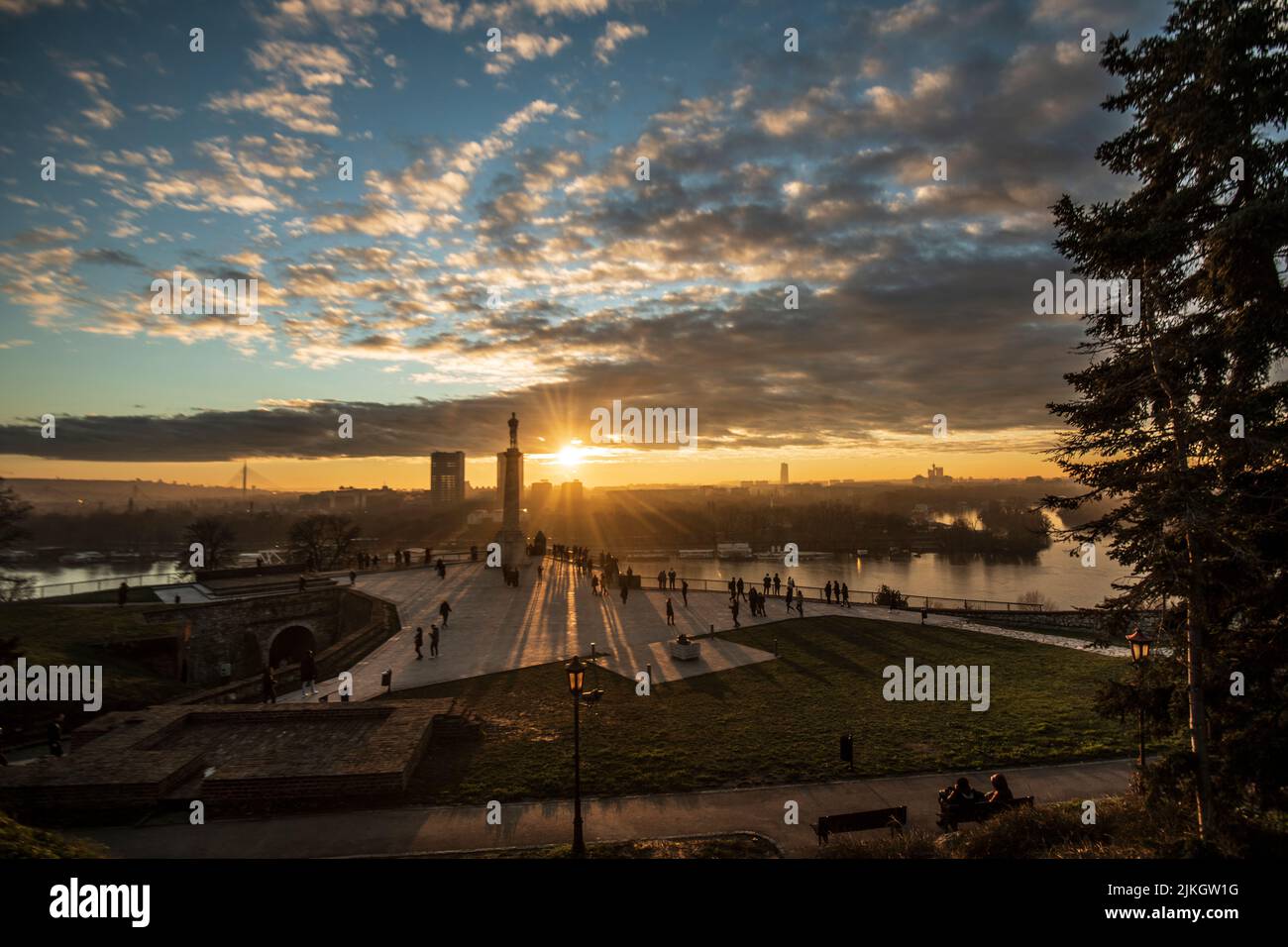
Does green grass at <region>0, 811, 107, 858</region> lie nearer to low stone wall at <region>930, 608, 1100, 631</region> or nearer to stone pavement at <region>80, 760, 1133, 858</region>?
stone pavement at <region>80, 760, 1133, 858</region>

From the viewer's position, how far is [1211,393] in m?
7.79

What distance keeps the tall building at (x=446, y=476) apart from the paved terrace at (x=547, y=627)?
15511 cm

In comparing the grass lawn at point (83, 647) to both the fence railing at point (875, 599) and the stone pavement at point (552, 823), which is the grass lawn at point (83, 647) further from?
the fence railing at point (875, 599)

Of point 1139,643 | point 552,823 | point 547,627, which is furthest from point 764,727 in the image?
point 547,627

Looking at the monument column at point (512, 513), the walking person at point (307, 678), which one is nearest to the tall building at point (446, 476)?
the monument column at point (512, 513)

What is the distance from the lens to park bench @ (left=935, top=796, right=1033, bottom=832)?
9.22m

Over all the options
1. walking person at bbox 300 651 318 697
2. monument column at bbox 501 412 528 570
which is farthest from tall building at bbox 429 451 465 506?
walking person at bbox 300 651 318 697

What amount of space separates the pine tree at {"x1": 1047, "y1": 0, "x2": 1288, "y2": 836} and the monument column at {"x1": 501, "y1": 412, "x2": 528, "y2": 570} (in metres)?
34.0

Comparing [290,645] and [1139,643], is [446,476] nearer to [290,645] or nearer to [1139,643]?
[290,645]

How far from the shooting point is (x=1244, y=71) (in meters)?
7.31
